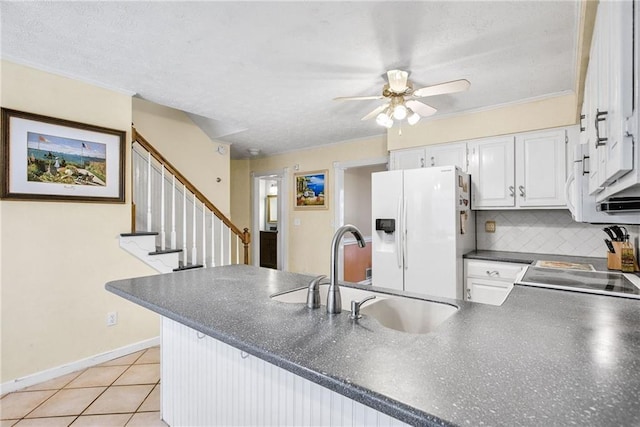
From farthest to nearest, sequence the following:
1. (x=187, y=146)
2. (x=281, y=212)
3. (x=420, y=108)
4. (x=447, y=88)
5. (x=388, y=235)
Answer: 1. (x=281, y=212)
2. (x=187, y=146)
3. (x=388, y=235)
4. (x=420, y=108)
5. (x=447, y=88)

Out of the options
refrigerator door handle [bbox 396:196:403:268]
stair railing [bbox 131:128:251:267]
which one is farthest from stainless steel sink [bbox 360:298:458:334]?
stair railing [bbox 131:128:251:267]

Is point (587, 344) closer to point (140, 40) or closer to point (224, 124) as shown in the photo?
point (140, 40)

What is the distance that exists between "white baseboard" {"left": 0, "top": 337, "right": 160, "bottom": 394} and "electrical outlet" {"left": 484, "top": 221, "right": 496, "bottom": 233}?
3.44 m

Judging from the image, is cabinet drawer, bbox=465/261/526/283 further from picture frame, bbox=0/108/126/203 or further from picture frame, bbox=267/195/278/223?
picture frame, bbox=267/195/278/223

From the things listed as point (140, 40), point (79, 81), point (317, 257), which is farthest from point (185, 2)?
point (317, 257)

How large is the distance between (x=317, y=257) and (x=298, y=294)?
3342 millimetres

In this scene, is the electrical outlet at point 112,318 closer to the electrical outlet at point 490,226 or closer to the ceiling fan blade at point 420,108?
the ceiling fan blade at point 420,108

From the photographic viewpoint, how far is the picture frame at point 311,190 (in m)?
4.73

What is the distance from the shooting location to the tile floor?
1896mm

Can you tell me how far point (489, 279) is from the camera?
9.35ft

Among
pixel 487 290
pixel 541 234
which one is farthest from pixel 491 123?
pixel 487 290

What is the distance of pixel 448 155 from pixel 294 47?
6.68 feet

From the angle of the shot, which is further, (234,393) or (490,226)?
(490,226)

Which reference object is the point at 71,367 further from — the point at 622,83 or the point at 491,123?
the point at 491,123
